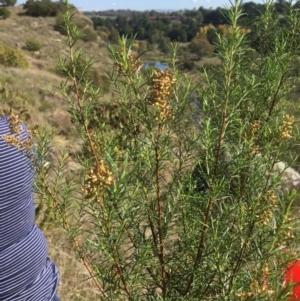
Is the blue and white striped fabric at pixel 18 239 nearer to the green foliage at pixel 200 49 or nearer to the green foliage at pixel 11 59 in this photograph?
the green foliage at pixel 200 49

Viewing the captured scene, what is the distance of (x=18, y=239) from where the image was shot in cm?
227

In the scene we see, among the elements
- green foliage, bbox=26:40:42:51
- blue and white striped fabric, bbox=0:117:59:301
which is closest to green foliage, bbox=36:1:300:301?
blue and white striped fabric, bbox=0:117:59:301

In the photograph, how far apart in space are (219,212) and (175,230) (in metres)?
0.17

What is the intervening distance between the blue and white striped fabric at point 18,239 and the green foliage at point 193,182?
0.85 meters

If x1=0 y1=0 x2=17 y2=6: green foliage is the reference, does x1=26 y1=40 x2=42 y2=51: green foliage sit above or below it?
below

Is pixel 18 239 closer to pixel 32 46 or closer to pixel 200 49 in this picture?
pixel 200 49

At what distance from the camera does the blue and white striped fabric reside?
6.86ft

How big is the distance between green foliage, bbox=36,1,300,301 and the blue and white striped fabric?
33.7 inches

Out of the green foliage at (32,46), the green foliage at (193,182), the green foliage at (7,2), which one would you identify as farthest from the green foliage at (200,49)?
the green foliage at (7,2)

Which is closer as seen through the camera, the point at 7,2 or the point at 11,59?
the point at 11,59

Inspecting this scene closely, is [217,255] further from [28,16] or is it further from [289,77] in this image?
[28,16]

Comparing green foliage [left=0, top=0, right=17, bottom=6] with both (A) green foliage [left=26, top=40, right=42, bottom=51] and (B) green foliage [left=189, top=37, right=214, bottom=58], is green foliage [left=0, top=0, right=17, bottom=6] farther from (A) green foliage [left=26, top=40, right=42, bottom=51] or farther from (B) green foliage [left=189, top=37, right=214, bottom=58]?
(B) green foliage [left=189, top=37, right=214, bottom=58]

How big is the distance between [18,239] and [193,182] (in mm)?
1381

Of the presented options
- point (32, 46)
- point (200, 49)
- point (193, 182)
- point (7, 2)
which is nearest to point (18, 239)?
point (193, 182)
